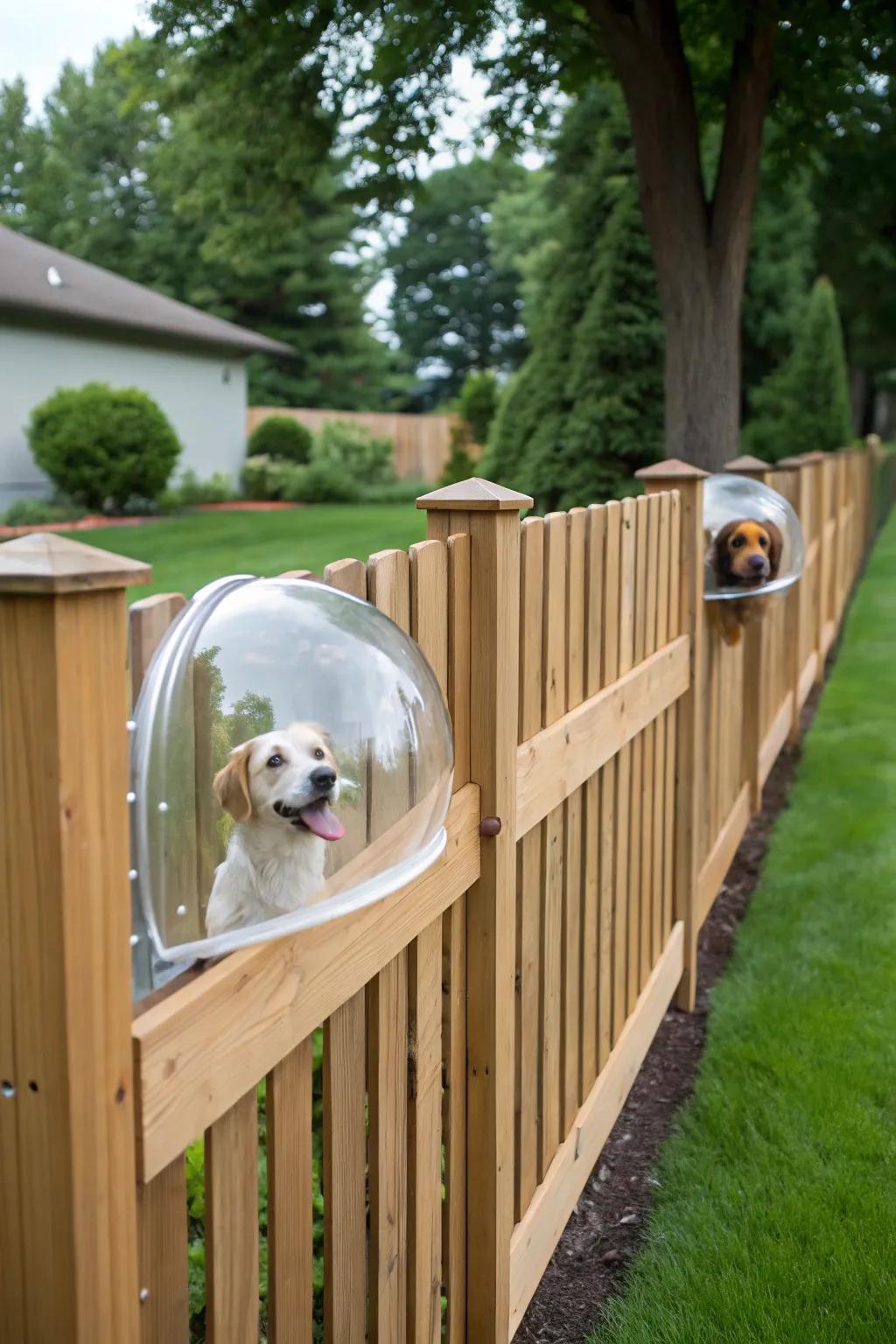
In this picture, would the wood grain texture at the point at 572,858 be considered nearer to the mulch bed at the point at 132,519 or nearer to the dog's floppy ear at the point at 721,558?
the dog's floppy ear at the point at 721,558

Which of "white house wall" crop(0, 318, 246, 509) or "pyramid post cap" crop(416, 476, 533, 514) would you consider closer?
"pyramid post cap" crop(416, 476, 533, 514)

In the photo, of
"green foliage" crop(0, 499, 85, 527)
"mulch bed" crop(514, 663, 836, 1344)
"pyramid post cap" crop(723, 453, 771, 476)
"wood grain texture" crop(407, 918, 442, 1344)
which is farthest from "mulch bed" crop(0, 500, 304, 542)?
"wood grain texture" crop(407, 918, 442, 1344)

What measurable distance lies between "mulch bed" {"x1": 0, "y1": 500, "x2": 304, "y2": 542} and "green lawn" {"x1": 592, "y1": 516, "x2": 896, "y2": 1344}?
38.1ft

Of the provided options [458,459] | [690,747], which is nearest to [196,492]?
[458,459]

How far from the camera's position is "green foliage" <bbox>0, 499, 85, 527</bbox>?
19.0 m

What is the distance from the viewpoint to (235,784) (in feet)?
4.87

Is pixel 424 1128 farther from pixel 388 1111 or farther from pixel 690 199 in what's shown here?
pixel 690 199

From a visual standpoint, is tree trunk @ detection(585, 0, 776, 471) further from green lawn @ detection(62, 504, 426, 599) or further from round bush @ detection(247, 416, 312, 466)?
round bush @ detection(247, 416, 312, 466)

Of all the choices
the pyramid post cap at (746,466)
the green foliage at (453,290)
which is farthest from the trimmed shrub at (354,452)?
the green foliage at (453,290)

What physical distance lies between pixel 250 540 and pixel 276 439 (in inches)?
420

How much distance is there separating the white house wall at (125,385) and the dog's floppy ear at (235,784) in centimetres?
1983

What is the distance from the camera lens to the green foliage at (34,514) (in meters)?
19.0

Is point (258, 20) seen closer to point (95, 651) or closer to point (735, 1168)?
point (735, 1168)

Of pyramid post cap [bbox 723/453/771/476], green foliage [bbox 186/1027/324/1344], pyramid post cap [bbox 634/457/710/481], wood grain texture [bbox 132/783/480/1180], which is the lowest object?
green foliage [bbox 186/1027/324/1344]
